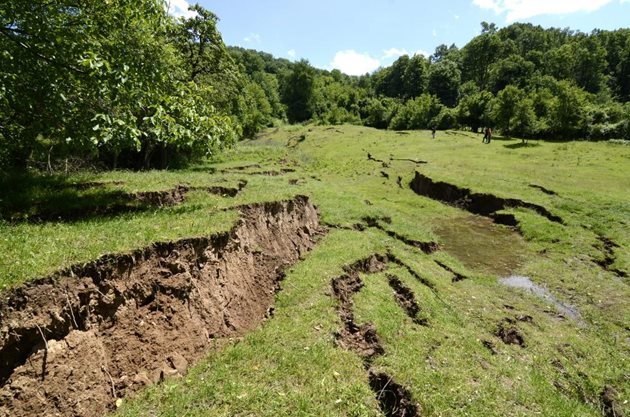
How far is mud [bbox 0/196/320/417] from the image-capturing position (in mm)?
6680

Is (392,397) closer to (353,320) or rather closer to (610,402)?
(353,320)

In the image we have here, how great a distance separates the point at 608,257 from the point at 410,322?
1323 cm

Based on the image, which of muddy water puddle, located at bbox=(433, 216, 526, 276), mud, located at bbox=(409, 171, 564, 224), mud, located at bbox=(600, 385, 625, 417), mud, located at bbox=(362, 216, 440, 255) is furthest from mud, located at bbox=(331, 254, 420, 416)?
mud, located at bbox=(409, 171, 564, 224)

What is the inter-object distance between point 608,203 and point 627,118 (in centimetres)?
2915

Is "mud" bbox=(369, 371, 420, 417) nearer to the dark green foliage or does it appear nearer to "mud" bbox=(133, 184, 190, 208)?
the dark green foliage

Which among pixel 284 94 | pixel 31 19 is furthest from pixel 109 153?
pixel 284 94

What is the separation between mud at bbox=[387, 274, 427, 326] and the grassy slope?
1.02ft

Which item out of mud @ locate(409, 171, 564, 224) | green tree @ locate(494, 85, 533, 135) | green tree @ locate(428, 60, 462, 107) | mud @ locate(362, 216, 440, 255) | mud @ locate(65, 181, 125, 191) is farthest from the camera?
green tree @ locate(428, 60, 462, 107)

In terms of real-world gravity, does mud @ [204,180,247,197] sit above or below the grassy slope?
above

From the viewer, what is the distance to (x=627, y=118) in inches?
1786

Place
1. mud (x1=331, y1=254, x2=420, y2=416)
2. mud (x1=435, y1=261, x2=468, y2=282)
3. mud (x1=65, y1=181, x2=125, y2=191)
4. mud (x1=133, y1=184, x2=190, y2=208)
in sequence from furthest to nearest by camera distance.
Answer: mud (x1=435, y1=261, x2=468, y2=282)
mud (x1=133, y1=184, x2=190, y2=208)
mud (x1=65, y1=181, x2=125, y2=191)
mud (x1=331, y1=254, x2=420, y2=416)

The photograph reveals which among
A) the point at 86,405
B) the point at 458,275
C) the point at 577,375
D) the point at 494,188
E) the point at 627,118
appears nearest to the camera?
the point at 86,405

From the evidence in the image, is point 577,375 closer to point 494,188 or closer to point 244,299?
point 244,299

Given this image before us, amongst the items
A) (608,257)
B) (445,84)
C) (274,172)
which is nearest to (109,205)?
(608,257)
